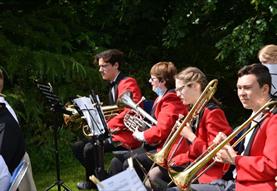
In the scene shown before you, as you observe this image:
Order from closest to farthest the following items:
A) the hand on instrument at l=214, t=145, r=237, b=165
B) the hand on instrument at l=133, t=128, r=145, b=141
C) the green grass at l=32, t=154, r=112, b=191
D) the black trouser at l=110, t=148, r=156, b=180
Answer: the hand on instrument at l=214, t=145, r=237, b=165 → the hand on instrument at l=133, t=128, r=145, b=141 → the black trouser at l=110, t=148, r=156, b=180 → the green grass at l=32, t=154, r=112, b=191

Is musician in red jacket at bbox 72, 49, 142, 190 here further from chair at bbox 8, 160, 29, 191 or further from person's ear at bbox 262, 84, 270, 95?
person's ear at bbox 262, 84, 270, 95

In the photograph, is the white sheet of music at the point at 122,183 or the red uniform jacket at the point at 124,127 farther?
the red uniform jacket at the point at 124,127

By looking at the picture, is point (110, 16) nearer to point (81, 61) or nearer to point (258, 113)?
point (81, 61)

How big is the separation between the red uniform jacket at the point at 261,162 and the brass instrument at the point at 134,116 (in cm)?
169

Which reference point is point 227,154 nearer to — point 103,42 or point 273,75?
point 273,75

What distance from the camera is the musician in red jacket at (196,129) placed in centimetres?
386

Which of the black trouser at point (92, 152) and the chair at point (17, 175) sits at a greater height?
the chair at point (17, 175)

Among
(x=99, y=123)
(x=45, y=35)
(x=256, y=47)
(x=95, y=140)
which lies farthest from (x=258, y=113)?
(x=45, y=35)

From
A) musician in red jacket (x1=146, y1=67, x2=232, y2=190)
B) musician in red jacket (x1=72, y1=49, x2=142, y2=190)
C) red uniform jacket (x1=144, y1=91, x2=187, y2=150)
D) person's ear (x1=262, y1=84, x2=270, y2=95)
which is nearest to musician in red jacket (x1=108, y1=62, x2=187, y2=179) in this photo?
red uniform jacket (x1=144, y1=91, x2=187, y2=150)

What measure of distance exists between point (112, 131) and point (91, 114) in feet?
2.03

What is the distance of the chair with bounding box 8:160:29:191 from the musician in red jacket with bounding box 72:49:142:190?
70.3 inches

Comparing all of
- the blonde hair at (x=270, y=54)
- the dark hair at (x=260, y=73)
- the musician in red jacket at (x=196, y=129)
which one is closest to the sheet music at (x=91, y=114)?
the musician in red jacket at (x=196, y=129)

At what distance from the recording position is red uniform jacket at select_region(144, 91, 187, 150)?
460 centimetres

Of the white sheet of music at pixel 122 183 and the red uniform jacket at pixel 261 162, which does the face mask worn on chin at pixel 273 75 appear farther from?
the white sheet of music at pixel 122 183
